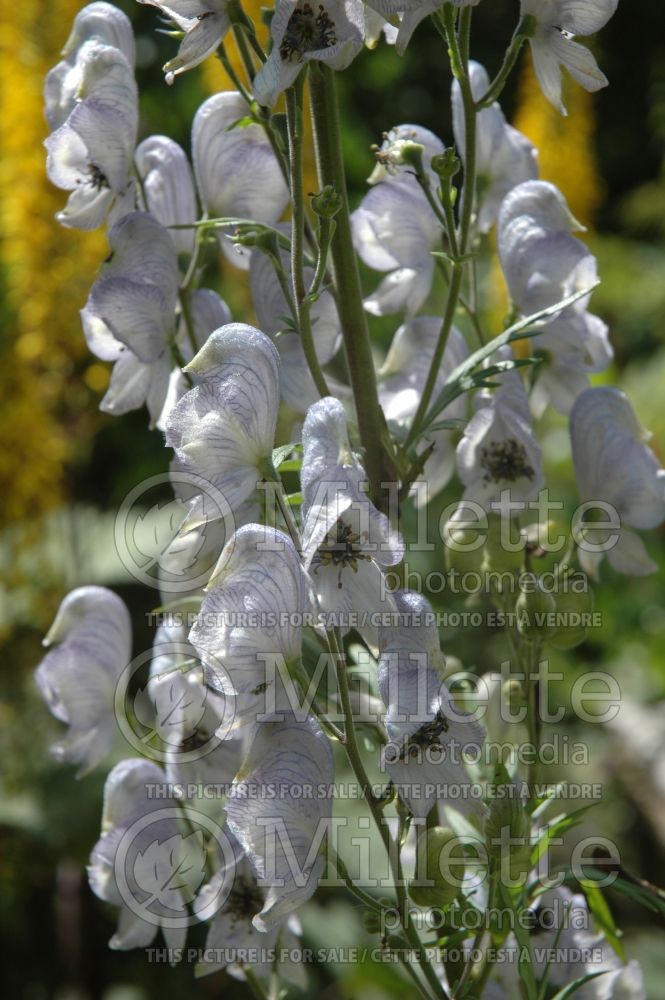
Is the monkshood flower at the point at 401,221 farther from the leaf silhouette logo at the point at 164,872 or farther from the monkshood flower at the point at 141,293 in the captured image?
the leaf silhouette logo at the point at 164,872

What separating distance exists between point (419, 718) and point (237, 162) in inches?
15.8

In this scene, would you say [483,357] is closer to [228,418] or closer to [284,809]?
[228,418]

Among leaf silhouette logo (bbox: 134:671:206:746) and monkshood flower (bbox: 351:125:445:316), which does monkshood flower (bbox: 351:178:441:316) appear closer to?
monkshood flower (bbox: 351:125:445:316)

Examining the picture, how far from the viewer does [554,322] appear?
2.34ft

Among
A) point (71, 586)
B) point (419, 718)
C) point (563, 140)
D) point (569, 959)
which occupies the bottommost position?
point (569, 959)

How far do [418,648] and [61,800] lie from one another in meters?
1.90

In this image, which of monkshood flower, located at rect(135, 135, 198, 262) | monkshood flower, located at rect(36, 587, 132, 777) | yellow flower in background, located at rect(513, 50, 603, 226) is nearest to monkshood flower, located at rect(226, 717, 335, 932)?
monkshood flower, located at rect(36, 587, 132, 777)

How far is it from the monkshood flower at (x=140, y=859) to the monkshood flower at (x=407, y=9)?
1.57ft

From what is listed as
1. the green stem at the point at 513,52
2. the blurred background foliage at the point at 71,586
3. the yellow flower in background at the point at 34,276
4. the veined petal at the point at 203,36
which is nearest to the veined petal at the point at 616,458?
the green stem at the point at 513,52

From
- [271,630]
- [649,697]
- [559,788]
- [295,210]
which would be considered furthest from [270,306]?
[649,697]

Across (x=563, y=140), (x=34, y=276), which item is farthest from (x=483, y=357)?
(x=563, y=140)

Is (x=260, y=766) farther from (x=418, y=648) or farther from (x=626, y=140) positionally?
(x=626, y=140)

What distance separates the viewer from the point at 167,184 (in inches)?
30.5

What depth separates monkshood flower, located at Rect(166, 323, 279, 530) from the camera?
1.91 feet
